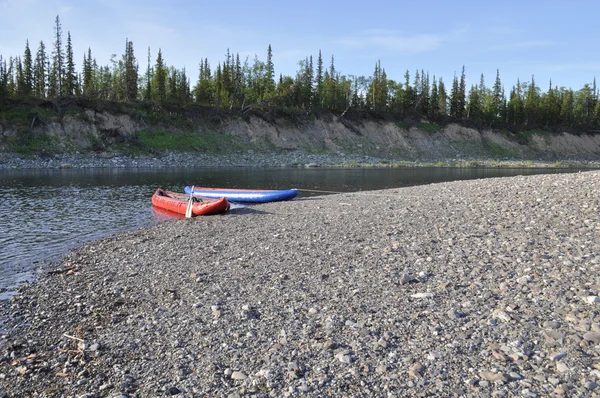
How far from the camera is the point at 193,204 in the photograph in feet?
69.1

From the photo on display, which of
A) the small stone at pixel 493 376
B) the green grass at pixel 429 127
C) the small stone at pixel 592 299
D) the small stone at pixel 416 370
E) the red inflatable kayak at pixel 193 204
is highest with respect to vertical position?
the green grass at pixel 429 127

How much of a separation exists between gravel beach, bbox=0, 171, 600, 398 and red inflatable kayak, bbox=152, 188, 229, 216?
6727 millimetres

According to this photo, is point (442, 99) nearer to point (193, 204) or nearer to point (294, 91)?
point (294, 91)

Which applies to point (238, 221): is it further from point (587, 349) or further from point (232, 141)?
point (232, 141)

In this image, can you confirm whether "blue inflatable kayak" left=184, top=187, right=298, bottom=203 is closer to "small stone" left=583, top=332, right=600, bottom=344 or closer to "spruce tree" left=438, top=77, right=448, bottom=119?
"small stone" left=583, top=332, right=600, bottom=344

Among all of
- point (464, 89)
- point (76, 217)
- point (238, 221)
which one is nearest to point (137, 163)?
point (76, 217)

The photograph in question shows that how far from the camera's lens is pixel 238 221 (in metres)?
18.0

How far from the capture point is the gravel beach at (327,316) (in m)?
5.28

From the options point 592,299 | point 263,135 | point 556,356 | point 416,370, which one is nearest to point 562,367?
point 556,356

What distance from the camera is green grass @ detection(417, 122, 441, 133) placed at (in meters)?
95.4

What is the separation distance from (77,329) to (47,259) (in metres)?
6.80

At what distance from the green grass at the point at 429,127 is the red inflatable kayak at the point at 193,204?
266 ft

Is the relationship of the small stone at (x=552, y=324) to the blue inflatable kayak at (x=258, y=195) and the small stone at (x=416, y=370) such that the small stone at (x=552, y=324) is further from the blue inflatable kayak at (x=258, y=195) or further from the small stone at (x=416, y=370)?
the blue inflatable kayak at (x=258, y=195)

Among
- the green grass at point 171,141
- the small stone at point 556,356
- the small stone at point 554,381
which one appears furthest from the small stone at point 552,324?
the green grass at point 171,141
